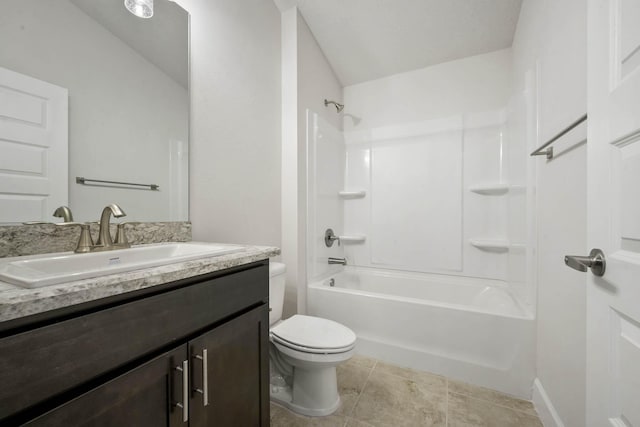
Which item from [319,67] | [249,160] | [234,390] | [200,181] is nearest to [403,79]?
[319,67]

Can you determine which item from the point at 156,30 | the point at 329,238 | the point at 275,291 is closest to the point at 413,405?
the point at 275,291

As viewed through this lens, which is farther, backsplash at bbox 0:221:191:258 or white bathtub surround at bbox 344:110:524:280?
white bathtub surround at bbox 344:110:524:280

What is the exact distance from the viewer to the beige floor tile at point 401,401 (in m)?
1.34

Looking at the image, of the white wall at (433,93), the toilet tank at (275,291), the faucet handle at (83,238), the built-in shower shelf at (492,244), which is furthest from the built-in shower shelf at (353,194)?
the faucet handle at (83,238)

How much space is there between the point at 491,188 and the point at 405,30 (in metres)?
1.43

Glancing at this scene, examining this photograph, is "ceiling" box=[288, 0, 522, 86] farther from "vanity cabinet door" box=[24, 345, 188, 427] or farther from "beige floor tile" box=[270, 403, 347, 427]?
"beige floor tile" box=[270, 403, 347, 427]

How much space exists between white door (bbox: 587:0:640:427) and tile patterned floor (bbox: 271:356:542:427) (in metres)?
0.89

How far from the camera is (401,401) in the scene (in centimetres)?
146

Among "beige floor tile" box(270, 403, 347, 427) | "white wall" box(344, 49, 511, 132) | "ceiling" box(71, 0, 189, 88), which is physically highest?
"white wall" box(344, 49, 511, 132)

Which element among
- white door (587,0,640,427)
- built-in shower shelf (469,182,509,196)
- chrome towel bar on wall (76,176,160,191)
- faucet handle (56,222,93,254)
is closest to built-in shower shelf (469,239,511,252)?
built-in shower shelf (469,182,509,196)

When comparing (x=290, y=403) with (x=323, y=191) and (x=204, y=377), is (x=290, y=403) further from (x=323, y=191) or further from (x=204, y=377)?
(x=323, y=191)

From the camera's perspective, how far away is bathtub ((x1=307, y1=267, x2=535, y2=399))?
4.96 ft

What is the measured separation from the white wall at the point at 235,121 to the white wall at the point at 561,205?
1585 millimetres

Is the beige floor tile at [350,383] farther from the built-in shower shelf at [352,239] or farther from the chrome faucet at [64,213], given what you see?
the chrome faucet at [64,213]
